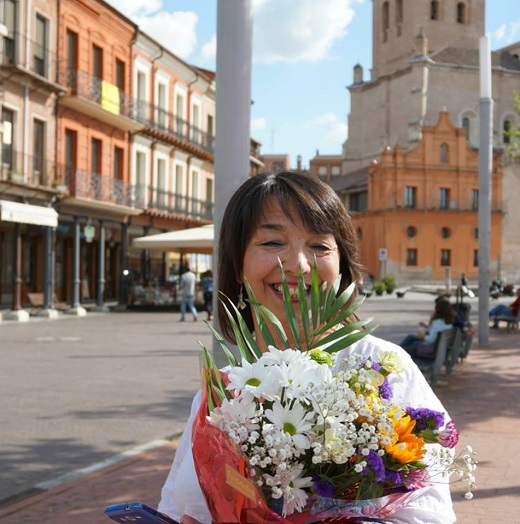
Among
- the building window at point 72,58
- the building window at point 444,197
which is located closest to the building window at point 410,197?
the building window at point 444,197

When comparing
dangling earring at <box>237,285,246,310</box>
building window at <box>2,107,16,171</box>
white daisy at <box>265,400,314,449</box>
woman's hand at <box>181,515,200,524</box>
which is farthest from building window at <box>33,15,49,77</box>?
white daisy at <box>265,400,314,449</box>

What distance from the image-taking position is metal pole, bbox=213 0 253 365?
15.0 feet

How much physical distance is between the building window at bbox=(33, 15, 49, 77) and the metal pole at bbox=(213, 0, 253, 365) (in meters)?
24.4

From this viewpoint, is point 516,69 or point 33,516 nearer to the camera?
point 33,516

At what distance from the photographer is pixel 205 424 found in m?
1.74

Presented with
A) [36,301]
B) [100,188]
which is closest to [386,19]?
[100,188]

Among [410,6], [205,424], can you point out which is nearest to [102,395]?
[205,424]

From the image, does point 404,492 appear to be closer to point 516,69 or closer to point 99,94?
point 99,94

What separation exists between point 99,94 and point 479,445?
25944 millimetres

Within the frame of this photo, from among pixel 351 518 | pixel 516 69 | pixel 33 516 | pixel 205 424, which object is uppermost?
pixel 516 69

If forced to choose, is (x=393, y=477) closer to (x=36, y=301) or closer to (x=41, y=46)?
(x=36, y=301)

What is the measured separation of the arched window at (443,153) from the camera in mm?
70375

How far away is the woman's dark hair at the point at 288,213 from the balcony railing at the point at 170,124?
3357 cm

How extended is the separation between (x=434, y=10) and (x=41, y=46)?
208 ft
